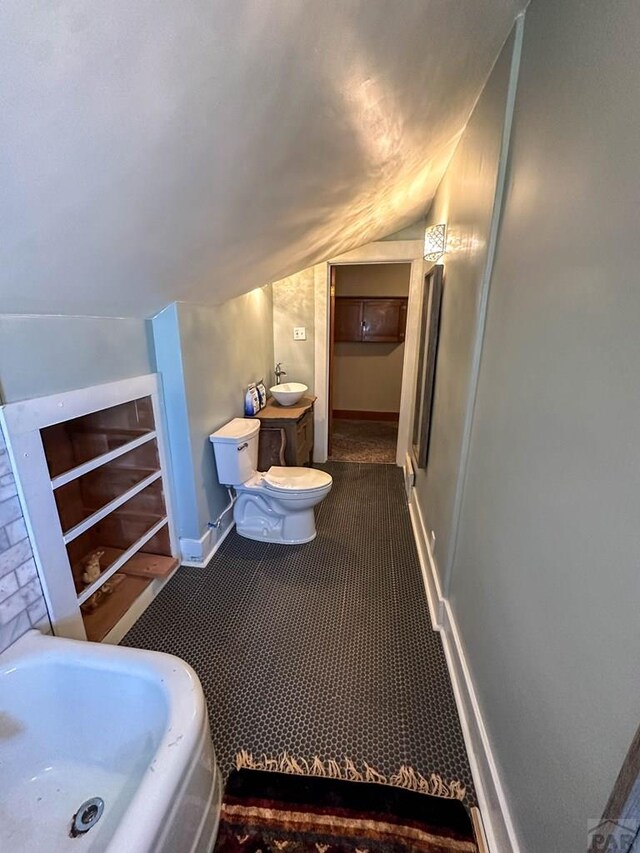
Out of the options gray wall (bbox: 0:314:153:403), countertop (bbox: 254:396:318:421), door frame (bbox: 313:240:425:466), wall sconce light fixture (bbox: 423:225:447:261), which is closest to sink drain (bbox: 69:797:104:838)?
gray wall (bbox: 0:314:153:403)

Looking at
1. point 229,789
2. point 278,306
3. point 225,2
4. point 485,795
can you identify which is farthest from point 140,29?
point 278,306

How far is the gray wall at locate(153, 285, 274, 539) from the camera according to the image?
1.76 meters

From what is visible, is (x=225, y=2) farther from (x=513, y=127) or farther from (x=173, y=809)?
(x=173, y=809)

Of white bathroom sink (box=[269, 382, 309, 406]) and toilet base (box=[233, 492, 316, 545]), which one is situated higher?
white bathroom sink (box=[269, 382, 309, 406])

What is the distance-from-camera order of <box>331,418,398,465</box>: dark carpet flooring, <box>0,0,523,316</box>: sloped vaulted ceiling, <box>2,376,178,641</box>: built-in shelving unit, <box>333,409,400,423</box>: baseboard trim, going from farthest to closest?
<box>333,409,400,423</box>: baseboard trim < <box>331,418,398,465</box>: dark carpet flooring < <box>2,376,178,641</box>: built-in shelving unit < <box>0,0,523,316</box>: sloped vaulted ceiling

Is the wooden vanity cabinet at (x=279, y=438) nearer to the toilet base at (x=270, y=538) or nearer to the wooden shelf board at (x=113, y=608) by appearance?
the toilet base at (x=270, y=538)

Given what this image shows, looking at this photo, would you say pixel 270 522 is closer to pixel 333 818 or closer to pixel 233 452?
pixel 233 452

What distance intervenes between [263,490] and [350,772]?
1356mm

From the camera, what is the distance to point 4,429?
3.50ft

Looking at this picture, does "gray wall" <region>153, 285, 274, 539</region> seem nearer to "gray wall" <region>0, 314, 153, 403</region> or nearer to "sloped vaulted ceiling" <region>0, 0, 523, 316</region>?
"gray wall" <region>0, 314, 153, 403</region>

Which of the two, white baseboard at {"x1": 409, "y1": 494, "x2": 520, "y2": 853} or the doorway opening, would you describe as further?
the doorway opening

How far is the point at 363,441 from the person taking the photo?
13.8 ft

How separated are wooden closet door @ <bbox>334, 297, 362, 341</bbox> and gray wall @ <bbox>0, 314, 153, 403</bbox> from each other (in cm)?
328

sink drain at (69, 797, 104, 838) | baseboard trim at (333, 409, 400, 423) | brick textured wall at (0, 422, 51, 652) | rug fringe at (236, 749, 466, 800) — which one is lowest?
rug fringe at (236, 749, 466, 800)
